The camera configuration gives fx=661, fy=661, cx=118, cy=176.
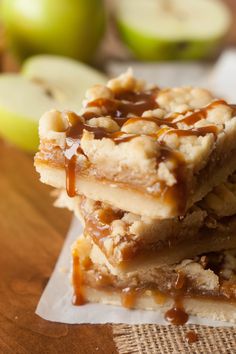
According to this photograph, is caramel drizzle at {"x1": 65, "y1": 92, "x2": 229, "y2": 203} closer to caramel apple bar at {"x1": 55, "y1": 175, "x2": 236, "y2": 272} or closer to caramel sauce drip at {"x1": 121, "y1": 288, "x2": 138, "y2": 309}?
caramel apple bar at {"x1": 55, "y1": 175, "x2": 236, "y2": 272}

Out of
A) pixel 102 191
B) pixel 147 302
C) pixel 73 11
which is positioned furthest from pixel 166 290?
pixel 73 11

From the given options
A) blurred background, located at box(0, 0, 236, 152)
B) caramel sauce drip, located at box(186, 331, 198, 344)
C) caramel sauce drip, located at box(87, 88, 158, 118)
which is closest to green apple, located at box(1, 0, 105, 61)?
blurred background, located at box(0, 0, 236, 152)

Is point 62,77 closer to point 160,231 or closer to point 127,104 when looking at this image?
point 127,104

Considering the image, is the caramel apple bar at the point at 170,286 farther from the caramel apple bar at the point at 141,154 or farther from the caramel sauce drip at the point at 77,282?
the caramel apple bar at the point at 141,154

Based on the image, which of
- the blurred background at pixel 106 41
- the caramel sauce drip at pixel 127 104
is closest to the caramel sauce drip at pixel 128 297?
the caramel sauce drip at pixel 127 104

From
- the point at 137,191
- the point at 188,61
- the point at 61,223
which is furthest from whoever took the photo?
the point at 188,61

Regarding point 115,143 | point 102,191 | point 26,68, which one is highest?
point 115,143

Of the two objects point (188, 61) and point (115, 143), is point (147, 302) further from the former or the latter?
point (188, 61)
